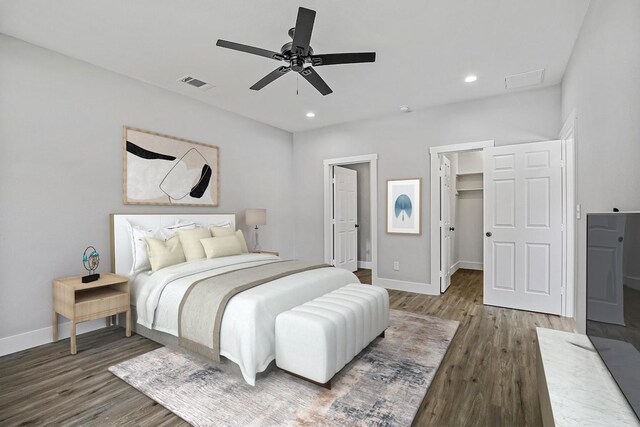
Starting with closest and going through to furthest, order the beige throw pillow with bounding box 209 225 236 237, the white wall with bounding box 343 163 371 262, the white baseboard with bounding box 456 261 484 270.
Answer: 1. the beige throw pillow with bounding box 209 225 236 237
2. the white baseboard with bounding box 456 261 484 270
3. the white wall with bounding box 343 163 371 262

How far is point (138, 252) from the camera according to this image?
3254mm

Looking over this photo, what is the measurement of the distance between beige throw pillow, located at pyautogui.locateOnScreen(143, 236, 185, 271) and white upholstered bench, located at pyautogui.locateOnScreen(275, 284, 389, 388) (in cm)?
163

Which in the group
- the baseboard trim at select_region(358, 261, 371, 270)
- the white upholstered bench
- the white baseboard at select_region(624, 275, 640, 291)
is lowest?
the baseboard trim at select_region(358, 261, 371, 270)

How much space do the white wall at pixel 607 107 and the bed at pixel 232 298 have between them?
214 cm

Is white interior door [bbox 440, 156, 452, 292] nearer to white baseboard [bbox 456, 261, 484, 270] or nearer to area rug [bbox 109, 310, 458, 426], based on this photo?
white baseboard [bbox 456, 261, 484, 270]

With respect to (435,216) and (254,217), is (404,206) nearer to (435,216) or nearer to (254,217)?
(435,216)

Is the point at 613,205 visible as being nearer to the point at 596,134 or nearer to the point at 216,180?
the point at 596,134

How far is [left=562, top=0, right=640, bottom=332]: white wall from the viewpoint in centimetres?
148

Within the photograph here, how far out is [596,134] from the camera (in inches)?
85.4

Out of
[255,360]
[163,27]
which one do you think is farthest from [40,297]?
[163,27]

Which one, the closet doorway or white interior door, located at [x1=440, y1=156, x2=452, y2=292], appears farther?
the closet doorway

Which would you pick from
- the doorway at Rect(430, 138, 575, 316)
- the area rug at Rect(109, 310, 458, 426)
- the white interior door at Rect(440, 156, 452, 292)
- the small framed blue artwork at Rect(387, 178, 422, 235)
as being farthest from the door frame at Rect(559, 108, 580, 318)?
the area rug at Rect(109, 310, 458, 426)

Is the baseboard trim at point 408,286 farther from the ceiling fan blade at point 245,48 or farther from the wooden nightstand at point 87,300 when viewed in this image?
the ceiling fan blade at point 245,48

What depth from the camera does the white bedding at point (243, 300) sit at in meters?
2.14
